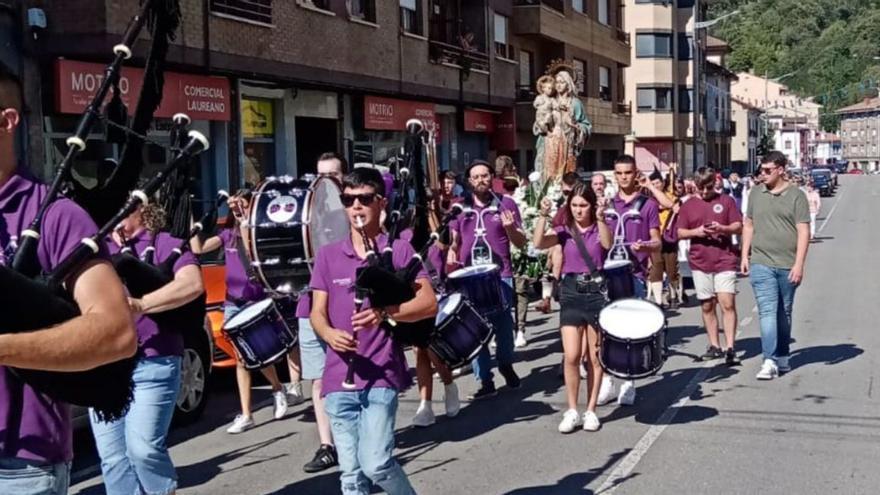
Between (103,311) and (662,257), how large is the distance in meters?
12.5

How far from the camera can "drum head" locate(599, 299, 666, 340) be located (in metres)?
7.33

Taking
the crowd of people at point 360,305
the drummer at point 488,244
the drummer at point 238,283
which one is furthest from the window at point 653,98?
the drummer at point 238,283

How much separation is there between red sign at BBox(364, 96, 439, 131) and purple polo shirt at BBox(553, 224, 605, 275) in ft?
45.9

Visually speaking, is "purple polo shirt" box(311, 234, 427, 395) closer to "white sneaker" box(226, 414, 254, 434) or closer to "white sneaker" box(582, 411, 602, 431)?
"white sneaker" box(582, 411, 602, 431)

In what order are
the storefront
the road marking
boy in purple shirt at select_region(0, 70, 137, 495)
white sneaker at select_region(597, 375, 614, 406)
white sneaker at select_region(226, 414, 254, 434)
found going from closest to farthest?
1. boy in purple shirt at select_region(0, 70, 137, 495)
2. the road marking
3. white sneaker at select_region(226, 414, 254, 434)
4. white sneaker at select_region(597, 375, 614, 406)
5. the storefront

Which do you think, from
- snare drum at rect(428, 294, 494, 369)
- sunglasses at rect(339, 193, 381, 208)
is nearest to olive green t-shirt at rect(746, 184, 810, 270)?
snare drum at rect(428, 294, 494, 369)

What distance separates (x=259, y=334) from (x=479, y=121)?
23.4 metres

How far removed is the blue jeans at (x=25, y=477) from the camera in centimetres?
286

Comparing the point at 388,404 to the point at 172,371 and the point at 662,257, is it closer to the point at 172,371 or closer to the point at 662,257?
the point at 172,371

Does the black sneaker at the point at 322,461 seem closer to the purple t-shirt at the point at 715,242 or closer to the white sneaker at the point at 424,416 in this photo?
the white sneaker at the point at 424,416

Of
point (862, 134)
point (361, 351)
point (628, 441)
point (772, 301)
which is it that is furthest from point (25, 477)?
point (862, 134)

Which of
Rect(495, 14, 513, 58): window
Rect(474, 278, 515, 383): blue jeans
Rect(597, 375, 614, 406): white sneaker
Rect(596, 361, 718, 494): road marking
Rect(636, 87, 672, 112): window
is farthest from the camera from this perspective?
Rect(636, 87, 672, 112): window

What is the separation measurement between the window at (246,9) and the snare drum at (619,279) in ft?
35.5

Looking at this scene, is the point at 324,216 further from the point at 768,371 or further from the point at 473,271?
the point at 768,371
